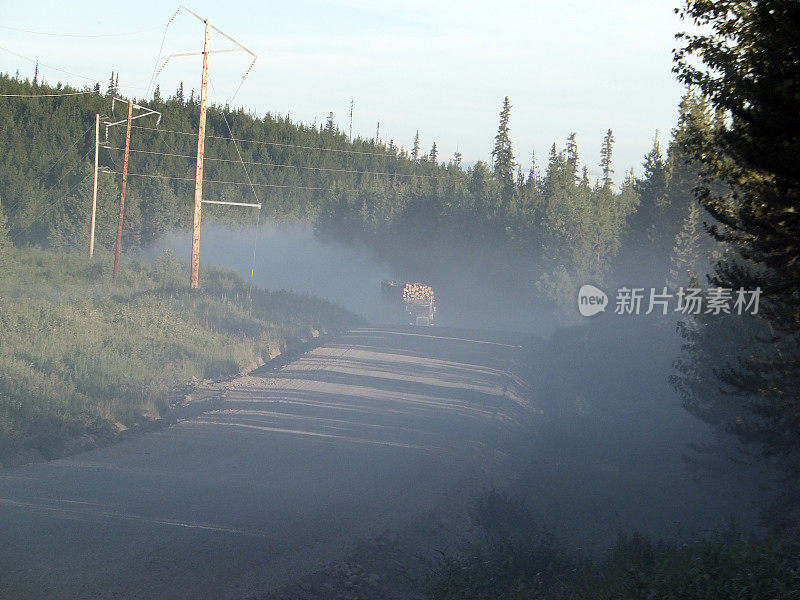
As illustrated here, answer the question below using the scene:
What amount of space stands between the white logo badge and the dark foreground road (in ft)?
66.8

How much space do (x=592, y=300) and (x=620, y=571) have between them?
34.9 meters

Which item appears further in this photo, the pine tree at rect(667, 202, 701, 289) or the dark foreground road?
the pine tree at rect(667, 202, 701, 289)

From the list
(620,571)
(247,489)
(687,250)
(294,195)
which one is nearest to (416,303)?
(687,250)

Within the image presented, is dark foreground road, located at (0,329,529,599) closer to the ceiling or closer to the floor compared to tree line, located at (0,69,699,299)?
closer to the floor

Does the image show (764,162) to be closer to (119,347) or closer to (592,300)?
(119,347)

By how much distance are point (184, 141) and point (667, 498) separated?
8674 centimetres

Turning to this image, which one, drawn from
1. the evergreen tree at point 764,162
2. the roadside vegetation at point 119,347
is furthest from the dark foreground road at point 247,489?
the evergreen tree at point 764,162

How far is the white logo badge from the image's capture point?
130 feet

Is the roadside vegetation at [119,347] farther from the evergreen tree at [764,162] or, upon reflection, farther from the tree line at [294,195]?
the tree line at [294,195]

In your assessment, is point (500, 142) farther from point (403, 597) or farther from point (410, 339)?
point (403, 597)

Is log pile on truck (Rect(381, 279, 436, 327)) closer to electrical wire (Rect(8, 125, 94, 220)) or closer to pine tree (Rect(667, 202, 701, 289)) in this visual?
pine tree (Rect(667, 202, 701, 289))

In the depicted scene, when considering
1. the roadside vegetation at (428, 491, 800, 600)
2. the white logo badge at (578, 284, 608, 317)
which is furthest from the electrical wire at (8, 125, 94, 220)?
the roadside vegetation at (428, 491, 800, 600)

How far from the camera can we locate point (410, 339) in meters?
33.9

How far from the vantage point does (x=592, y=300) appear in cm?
4178
